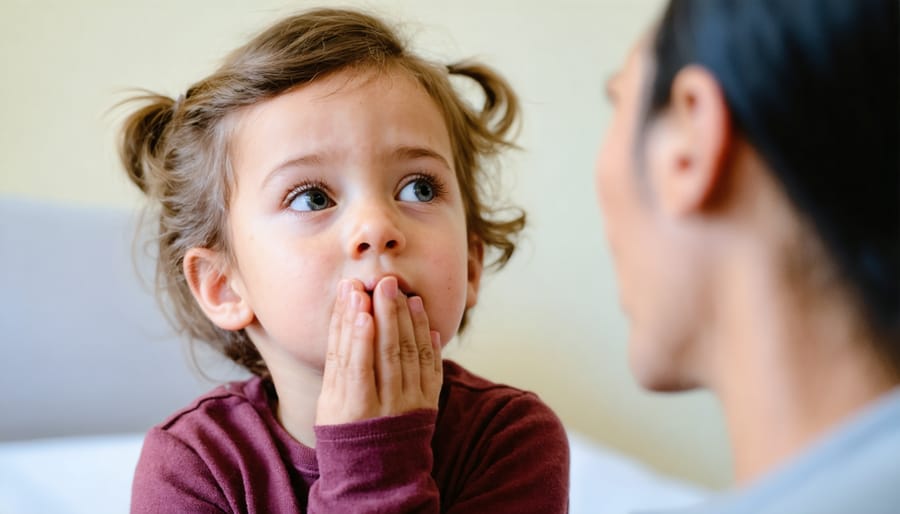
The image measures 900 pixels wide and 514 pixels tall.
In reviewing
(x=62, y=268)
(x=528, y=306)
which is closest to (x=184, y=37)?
(x=62, y=268)

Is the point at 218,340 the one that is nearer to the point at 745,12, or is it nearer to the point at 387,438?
the point at 387,438

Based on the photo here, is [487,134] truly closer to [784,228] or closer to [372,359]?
[372,359]

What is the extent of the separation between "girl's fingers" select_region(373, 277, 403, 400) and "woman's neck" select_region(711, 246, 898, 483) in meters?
0.37

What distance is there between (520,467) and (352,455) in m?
0.22

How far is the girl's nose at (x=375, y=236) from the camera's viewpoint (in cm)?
85

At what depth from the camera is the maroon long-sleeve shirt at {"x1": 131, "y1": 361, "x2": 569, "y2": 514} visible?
0.83 m

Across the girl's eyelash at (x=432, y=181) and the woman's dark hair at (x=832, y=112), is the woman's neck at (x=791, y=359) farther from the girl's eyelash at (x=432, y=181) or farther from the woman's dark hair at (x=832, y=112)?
the girl's eyelash at (x=432, y=181)

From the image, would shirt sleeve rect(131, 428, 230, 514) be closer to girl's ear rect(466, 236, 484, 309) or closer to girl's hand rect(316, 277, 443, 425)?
girl's hand rect(316, 277, 443, 425)

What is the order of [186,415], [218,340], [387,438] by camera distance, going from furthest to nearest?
[218,340] → [186,415] → [387,438]

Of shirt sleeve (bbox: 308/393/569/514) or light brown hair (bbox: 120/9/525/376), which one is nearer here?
shirt sleeve (bbox: 308/393/569/514)

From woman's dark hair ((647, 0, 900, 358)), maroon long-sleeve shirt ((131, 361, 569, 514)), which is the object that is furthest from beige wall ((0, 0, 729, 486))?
woman's dark hair ((647, 0, 900, 358))

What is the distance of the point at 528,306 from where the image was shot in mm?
2102

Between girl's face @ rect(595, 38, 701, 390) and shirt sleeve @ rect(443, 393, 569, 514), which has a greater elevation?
girl's face @ rect(595, 38, 701, 390)

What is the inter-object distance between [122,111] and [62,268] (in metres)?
0.37
